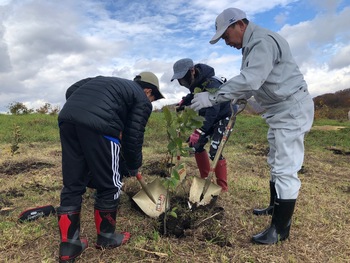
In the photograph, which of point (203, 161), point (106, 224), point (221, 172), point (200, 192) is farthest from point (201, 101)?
point (203, 161)

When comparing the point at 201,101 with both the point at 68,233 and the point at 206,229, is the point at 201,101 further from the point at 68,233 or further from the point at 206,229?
the point at 68,233

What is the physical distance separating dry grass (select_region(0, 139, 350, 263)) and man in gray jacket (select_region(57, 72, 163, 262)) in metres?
0.18

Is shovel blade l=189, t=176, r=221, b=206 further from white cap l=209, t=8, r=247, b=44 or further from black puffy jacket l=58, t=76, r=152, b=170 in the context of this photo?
white cap l=209, t=8, r=247, b=44

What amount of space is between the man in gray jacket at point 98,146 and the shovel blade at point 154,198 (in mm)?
471

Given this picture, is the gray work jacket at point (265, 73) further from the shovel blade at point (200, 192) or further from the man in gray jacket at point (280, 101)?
the shovel blade at point (200, 192)

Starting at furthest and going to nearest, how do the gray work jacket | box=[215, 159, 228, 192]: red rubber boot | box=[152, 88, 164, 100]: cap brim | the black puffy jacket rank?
box=[215, 159, 228, 192]: red rubber boot, box=[152, 88, 164, 100]: cap brim, the gray work jacket, the black puffy jacket

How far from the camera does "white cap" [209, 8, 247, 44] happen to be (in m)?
2.83

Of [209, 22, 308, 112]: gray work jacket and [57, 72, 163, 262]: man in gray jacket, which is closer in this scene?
[57, 72, 163, 262]: man in gray jacket

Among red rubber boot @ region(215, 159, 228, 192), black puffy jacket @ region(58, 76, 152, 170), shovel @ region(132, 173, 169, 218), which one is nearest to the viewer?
black puffy jacket @ region(58, 76, 152, 170)

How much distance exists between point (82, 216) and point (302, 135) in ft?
7.12

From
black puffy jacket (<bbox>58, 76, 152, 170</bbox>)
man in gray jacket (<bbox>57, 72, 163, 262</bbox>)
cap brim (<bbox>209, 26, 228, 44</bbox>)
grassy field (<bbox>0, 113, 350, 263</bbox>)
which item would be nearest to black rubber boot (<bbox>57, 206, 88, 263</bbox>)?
man in gray jacket (<bbox>57, 72, 163, 262</bbox>)

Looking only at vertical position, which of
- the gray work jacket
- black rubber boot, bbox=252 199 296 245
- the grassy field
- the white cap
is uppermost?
the white cap

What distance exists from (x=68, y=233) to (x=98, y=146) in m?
0.69

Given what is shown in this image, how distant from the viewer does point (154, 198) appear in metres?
3.30
